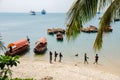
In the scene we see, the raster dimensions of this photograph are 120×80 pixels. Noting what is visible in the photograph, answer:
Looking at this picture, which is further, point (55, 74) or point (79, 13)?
point (55, 74)

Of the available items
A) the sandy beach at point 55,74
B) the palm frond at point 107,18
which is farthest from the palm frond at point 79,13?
the sandy beach at point 55,74

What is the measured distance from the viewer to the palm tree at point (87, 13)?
663 cm

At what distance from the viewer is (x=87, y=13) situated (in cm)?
680

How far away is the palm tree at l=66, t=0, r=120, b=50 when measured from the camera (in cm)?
663

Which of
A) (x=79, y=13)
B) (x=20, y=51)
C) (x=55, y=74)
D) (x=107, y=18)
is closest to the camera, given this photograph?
(x=79, y=13)

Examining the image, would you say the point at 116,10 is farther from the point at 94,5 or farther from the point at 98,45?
the point at 98,45

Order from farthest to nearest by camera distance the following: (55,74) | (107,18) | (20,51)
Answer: (20,51) < (55,74) < (107,18)

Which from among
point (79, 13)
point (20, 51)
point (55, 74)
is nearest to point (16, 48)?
point (20, 51)

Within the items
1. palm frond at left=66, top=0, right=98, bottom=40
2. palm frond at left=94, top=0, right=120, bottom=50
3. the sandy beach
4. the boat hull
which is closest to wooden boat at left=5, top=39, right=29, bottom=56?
the boat hull

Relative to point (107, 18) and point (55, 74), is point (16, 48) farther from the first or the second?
point (107, 18)

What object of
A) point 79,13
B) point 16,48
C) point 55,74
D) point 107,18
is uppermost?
point 79,13

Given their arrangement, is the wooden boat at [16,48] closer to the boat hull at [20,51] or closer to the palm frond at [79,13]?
the boat hull at [20,51]

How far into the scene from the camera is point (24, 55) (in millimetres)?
33438

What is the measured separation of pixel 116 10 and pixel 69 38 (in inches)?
60.3
